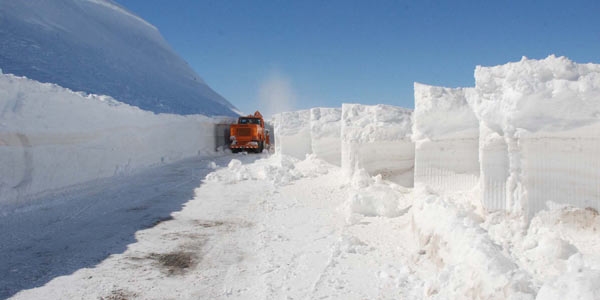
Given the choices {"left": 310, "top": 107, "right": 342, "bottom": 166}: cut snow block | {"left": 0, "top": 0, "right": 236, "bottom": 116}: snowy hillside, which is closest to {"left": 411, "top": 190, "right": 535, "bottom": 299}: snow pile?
{"left": 310, "top": 107, "right": 342, "bottom": 166}: cut snow block

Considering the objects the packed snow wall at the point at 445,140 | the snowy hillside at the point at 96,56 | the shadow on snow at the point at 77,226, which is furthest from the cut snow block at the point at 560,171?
the snowy hillside at the point at 96,56

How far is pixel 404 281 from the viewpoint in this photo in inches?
155

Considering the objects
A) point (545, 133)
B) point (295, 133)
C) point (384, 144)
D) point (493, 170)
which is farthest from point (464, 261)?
point (295, 133)

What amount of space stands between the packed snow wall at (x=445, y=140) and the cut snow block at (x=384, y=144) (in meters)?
1.96

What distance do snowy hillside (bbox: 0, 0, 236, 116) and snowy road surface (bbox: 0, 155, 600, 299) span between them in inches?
1100

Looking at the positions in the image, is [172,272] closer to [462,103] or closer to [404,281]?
[404,281]

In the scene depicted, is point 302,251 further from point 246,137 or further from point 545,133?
point 246,137

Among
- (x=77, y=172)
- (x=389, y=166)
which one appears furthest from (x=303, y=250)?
(x=77, y=172)

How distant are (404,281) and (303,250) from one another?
1.53 m

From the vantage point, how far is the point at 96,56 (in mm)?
40594

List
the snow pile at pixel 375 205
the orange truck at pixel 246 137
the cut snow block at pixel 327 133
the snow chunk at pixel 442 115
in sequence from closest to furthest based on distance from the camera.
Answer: the snow chunk at pixel 442 115 → the snow pile at pixel 375 205 → the cut snow block at pixel 327 133 → the orange truck at pixel 246 137

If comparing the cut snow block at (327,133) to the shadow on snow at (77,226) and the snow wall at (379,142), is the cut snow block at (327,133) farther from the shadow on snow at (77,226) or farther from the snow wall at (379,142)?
the shadow on snow at (77,226)


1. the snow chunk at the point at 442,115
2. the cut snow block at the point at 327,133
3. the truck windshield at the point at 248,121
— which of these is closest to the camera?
the snow chunk at the point at 442,115

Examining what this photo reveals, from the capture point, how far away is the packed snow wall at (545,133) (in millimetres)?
4254
